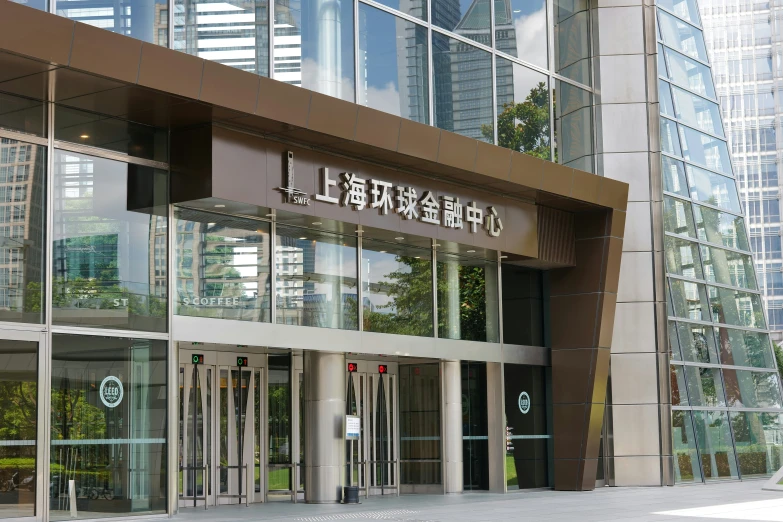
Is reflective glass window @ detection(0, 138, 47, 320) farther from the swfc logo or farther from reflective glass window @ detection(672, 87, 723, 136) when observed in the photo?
reflective glass window @ detection(672, 87, 723, 136)

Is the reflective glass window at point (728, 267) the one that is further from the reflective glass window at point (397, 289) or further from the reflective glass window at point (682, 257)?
the reflective glass window at point (397, 289)

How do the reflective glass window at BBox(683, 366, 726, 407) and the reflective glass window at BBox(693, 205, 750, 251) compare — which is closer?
the reflective glass window at BBox(683, 366, 726, 407)

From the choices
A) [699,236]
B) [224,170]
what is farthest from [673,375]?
[224,170]

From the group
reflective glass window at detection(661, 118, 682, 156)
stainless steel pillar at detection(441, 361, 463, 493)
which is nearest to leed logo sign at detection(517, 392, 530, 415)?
stainless steel pillar at detection(441, 361, 463, 493)

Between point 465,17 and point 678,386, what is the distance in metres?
10.9

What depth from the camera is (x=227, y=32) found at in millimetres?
16875

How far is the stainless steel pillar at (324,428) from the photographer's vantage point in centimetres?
1942

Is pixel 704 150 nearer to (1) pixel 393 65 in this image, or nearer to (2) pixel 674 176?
(2) pixel 674 176

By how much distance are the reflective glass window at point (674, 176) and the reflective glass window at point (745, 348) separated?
409cm

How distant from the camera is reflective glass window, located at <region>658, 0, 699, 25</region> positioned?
28.5 m

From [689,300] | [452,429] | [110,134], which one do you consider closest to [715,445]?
[689,300]

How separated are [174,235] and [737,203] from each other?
19.2 metres

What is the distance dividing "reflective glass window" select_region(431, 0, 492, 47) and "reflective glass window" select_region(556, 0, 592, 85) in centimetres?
310

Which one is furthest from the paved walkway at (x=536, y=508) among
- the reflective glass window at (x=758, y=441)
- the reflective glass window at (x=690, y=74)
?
the reflective glass window at (x=690, y=74)
